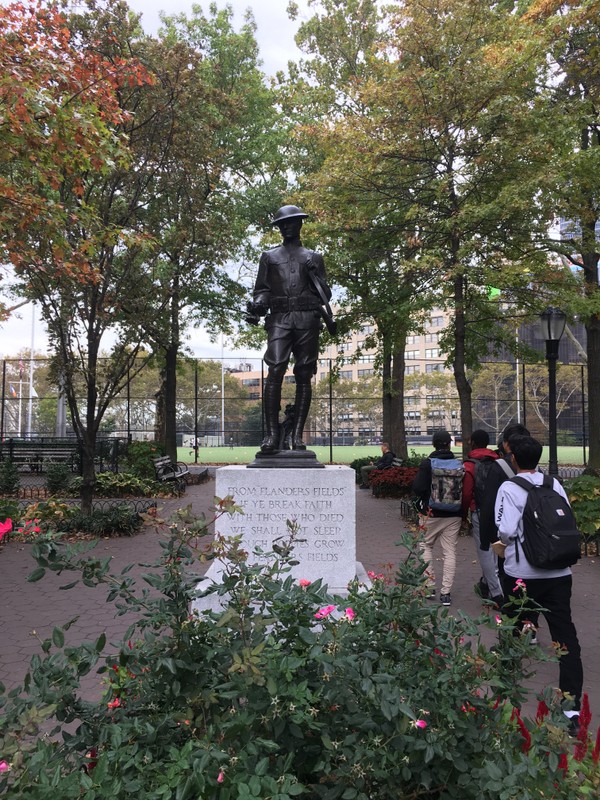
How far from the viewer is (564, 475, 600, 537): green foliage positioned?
8446mm

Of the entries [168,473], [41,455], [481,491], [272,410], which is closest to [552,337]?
[481,491]

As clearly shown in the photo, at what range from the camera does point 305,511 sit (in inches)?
192

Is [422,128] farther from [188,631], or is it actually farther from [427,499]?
[188,631]

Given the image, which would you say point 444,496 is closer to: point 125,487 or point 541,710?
point 541,710

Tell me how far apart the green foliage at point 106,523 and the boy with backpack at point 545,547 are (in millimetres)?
8217

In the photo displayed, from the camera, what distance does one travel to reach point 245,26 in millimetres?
22078

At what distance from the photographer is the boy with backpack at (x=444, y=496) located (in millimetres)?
6191

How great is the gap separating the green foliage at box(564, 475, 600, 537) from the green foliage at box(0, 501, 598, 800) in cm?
697

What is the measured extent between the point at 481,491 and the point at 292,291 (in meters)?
2.92

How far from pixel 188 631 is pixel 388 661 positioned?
75 centimetres

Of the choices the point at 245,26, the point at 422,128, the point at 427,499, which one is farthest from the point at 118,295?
the point at 245,26

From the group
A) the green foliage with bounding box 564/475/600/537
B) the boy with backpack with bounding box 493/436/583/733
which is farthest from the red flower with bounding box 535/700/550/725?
the green foliage with bounding box 564/475/600/537

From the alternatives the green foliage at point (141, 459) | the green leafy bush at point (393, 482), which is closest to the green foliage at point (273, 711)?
the green leafy bush at point (393, 482)

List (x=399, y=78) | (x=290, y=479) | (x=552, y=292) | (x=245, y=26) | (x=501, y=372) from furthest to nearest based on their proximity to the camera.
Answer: (x=501, y=372) → (x=245, y=26) → (x=552, y=292) → (x=399, y=78) → (x=290, y=479)
